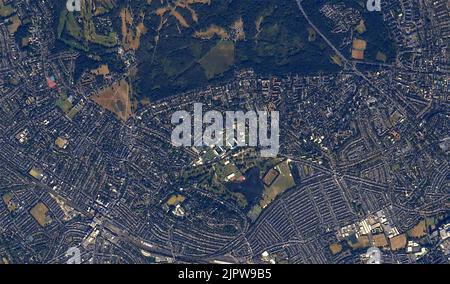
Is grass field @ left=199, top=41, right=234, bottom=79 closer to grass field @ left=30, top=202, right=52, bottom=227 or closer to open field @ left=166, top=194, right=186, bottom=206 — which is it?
open field @ left=166, top=194, right=186, bottom=206

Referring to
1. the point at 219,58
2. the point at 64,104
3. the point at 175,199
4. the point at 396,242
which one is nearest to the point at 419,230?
the point at 396,242

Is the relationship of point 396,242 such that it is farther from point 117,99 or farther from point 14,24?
point 14,24

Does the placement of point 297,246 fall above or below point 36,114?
below

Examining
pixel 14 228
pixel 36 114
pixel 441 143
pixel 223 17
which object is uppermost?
pixel 223 17

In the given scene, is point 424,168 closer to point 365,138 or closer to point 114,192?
point 365,138

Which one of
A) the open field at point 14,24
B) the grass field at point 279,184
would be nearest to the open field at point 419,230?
the grass field at point 279,184

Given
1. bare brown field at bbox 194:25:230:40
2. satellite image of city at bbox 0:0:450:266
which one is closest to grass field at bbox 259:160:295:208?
satellite image of city at bbox 0:0:450:266
